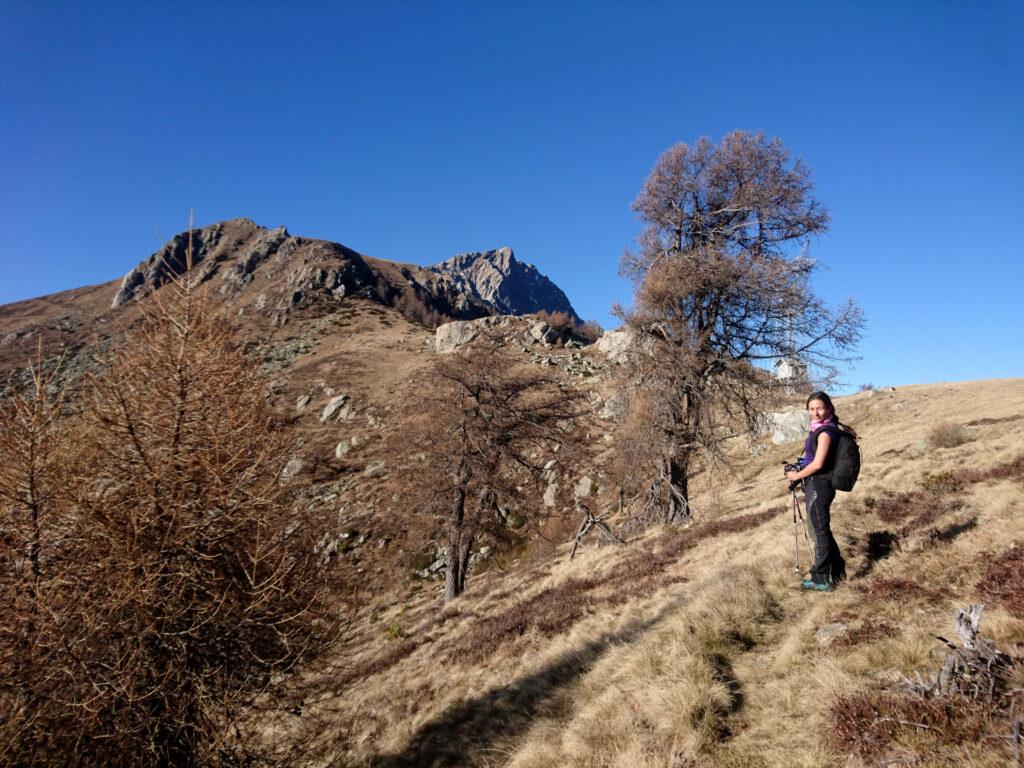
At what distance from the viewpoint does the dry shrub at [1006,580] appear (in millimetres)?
4090

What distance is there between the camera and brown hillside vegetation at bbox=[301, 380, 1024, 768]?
344cm

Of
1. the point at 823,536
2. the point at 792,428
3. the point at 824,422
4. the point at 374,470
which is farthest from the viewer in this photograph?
the point at 374,470

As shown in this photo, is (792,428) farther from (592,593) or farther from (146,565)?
(146,565)

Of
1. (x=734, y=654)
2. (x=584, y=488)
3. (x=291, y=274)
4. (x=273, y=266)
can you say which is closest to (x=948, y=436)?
(x=584, y=488)

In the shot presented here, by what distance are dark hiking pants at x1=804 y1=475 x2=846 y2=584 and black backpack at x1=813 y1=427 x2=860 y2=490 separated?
149mm

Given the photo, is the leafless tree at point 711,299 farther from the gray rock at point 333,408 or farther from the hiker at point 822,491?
the gray rock at point 333,408

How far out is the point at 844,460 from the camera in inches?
227

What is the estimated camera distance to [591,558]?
14.0 m

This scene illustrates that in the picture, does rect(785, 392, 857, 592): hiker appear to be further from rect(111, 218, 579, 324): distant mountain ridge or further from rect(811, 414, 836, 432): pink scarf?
rect(111, 218, 579, 324): distant mountain ridge

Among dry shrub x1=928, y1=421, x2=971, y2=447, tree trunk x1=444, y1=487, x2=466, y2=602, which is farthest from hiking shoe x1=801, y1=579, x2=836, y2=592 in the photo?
dry shrub x1=928, y1=421, x2=971, y2=447

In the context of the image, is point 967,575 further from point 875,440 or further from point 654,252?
point 875,440

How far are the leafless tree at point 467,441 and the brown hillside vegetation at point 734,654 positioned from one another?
3572mm

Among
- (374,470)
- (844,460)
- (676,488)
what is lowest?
(374,470)

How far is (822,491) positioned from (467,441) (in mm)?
11372
